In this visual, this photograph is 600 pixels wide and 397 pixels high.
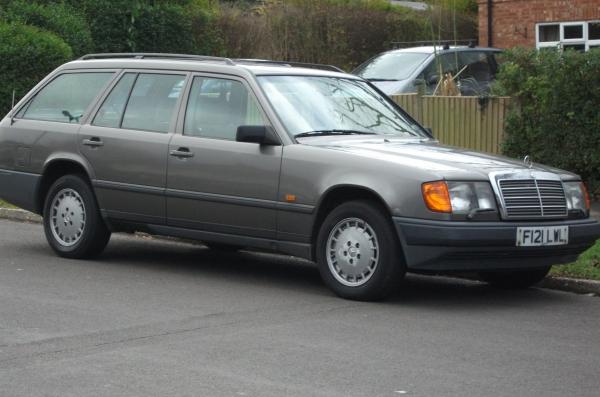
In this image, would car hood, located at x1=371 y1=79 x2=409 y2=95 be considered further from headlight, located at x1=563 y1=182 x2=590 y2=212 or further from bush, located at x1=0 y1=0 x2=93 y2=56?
headlight, located at x1=563 y1=182 x2=590 y2=212

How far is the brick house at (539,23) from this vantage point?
27.2 meters

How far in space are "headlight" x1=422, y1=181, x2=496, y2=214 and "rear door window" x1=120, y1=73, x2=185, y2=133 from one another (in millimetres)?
2571

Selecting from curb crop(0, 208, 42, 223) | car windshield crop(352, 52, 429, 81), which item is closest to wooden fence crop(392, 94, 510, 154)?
car windshield crop(352, 52, 429, 81)

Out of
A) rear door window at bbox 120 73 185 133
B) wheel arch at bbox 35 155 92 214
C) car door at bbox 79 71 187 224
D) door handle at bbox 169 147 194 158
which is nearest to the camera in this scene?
door handle at bbox 169 147 194 158

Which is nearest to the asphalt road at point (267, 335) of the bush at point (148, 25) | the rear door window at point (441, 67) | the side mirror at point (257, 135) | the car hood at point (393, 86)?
the side mirror at point (257, 135)

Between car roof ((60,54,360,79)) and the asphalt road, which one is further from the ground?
car roof ((60,54,360,79))

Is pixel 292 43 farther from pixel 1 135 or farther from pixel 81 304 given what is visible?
pixel 81 304

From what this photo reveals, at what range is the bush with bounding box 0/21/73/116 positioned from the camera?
19.6 meters

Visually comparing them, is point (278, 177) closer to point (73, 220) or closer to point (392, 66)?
point (73, 220)

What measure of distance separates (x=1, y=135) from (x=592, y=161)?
6453 millimetres

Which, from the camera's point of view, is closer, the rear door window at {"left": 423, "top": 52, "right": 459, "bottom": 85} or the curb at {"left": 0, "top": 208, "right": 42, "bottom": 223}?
the curb at {"left": 0, "top": 208, "right": 42, "bottom": 223}

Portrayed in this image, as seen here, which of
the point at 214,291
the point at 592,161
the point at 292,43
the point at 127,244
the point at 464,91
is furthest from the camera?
the point at 292,43

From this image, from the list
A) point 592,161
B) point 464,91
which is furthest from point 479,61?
point 592,161

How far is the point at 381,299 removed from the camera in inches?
370
